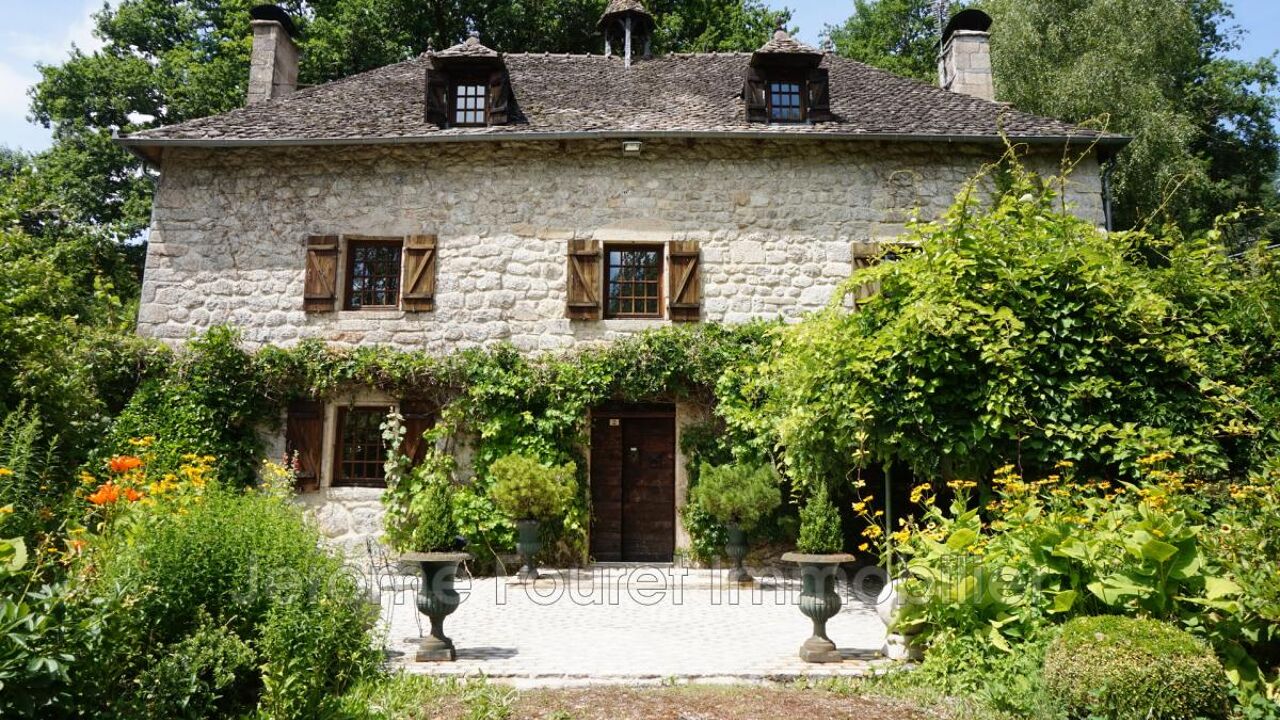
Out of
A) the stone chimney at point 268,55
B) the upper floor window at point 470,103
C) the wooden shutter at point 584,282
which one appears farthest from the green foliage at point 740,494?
the stone chimney at point 268,55

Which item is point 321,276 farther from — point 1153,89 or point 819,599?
point 1153,89

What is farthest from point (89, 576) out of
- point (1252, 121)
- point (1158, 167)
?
point (1252, 121)

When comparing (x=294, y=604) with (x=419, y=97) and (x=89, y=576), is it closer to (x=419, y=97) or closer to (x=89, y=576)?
(x=89, y=576)

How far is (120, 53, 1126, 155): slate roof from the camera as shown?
34.8 feet

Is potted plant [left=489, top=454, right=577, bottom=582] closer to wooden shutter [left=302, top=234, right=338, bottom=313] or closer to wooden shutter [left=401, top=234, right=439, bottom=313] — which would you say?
wooden shutter [left=401, top=234, right=439, bottom=313]

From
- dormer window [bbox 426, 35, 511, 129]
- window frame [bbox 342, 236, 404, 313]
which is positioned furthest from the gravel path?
dormer window [bbox 426, 35, 511, 129]

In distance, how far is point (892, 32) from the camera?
24.0m

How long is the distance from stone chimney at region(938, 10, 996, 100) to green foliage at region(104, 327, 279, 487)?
11348 mm

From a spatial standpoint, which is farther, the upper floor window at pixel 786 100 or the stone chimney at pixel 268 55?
the stone chimney at pixel 268 55

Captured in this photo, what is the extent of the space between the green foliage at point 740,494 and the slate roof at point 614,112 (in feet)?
14.6

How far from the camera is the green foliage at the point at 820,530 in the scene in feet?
19.2

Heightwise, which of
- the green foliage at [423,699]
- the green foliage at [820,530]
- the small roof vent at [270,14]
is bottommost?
the green foliage at [423,699]

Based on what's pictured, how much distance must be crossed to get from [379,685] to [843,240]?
8304 millimetres

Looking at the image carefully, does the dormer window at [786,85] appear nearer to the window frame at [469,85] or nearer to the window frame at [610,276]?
the window frame at [610,276]
